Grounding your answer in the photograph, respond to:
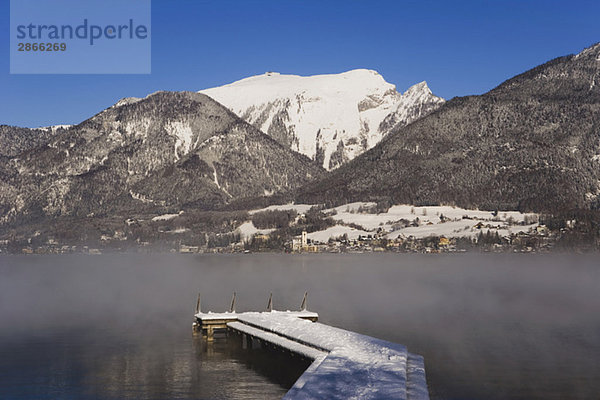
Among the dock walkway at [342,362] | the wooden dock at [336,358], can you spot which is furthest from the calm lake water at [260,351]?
the dock walkway at [342,362]

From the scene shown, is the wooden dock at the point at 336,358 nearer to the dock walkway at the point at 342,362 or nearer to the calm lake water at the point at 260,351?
the dock walkway at the point at 342,362

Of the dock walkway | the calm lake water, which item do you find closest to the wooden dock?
the dock walkway

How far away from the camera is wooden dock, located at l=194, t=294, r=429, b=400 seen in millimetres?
44625

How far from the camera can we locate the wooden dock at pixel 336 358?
44.6 m

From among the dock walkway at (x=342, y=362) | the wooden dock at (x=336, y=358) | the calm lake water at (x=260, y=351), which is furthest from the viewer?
the calm lake water at (x=260, y=351)

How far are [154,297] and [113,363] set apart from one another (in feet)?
236

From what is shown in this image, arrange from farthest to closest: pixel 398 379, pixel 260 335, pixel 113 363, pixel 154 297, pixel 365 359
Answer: pixel 154 297 → pixel 260 335 → pixel 113 363 → pixel 365 359 → pixel 398 379

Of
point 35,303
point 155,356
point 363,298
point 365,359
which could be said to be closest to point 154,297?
point 35,303

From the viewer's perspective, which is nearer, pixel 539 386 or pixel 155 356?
pixel 539 386

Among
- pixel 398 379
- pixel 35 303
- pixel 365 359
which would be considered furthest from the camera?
pixel 35 303

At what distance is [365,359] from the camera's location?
5334cm

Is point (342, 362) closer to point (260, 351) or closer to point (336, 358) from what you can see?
point (336, 358)

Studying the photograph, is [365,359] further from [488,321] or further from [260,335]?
[488,321]

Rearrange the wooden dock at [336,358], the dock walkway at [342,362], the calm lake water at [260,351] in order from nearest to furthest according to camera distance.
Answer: the dock walkway at [342,362] → the wooden dock at [336,358] → the calm lake water at [260,351]
